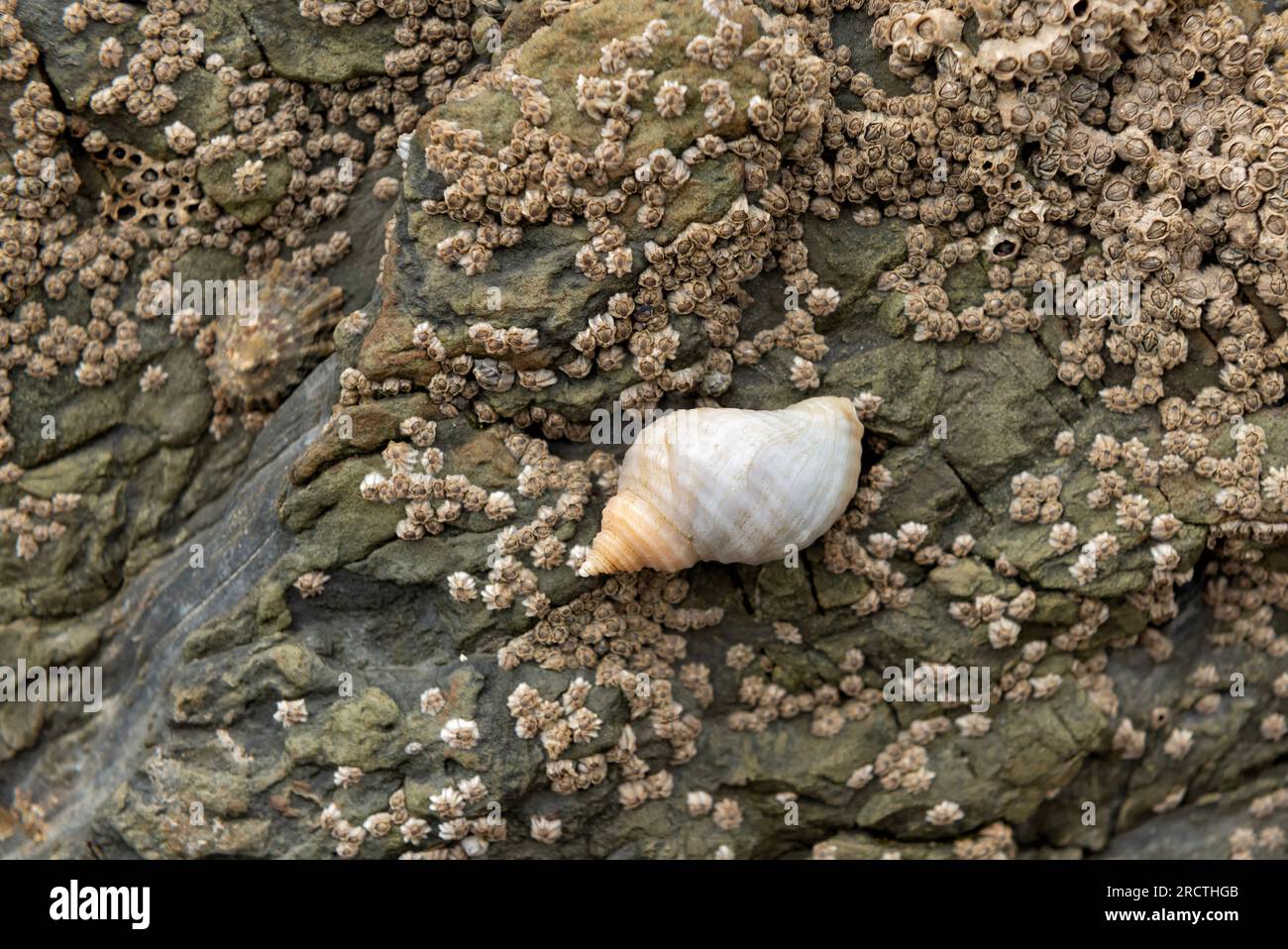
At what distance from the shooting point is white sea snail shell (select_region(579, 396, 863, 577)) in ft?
16.0

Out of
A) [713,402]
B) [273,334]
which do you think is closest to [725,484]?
[713,402]

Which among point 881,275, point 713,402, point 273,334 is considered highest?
point 881,275

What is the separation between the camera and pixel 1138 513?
17.7ft

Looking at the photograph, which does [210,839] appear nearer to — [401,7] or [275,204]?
[275,204]

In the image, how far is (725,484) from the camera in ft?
15.9

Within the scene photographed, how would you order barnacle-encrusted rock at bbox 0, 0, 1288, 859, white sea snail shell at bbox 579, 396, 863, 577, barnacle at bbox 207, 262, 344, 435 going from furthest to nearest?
barnacle at bbox 207, 262, 344, 435
barnacle-encrusted rock at bbox 0, 0, 1288, 859
white sea snail shell at bbox 579, 396, 863, 577

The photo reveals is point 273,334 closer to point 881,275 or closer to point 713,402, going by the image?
point 713,402

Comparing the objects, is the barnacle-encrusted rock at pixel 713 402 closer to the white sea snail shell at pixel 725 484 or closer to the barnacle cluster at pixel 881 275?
the barnacle cluster at pixel 881 275

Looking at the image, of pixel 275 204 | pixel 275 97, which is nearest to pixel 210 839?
pixel 275 204

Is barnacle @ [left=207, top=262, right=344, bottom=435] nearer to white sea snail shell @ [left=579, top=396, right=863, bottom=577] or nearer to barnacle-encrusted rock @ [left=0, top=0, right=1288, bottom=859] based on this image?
barnacle-encrusted rock @ [left=0, top=0, right=1288, bottom=859]

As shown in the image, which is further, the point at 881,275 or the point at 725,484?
the point at 881,275

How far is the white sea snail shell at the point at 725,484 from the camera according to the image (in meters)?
4.88

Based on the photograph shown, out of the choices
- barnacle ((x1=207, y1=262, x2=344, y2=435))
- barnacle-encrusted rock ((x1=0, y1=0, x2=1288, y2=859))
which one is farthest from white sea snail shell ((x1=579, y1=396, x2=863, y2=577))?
barnacle ((x1=207, y1=262, x2=344, y2=435))

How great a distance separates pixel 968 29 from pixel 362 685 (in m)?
4.27
